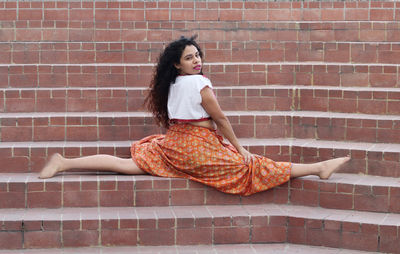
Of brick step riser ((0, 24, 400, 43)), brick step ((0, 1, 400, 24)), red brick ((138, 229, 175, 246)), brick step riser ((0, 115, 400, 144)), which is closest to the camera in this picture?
red brick ((138, 229, 175, 246))

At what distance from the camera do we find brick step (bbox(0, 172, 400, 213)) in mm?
5594

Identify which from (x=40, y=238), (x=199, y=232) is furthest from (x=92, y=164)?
(x=199, y=232)

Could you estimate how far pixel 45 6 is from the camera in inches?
317

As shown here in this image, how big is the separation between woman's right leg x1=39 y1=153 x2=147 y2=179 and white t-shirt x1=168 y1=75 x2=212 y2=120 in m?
0.57

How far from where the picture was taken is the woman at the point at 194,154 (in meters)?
5.67

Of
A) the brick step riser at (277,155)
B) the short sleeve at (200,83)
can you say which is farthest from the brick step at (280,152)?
the short sleeve at (200,83)

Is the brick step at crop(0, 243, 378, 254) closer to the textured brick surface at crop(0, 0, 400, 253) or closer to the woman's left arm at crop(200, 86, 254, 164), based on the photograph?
the textured brick surface at crop(0, 0, 400, 253)

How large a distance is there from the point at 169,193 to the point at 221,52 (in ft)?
8.41

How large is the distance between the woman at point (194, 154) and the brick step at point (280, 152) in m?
0.33

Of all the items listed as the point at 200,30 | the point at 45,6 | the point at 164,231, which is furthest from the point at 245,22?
the point at 164,231

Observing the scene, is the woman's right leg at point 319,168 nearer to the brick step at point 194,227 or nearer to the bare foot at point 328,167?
the bare foot at point 328,167

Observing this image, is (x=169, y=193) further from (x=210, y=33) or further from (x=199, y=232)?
(x=210, y=33)

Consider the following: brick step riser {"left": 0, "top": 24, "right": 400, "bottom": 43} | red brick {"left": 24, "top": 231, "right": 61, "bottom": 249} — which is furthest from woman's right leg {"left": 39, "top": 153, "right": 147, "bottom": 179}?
brick step riser {"left": 0, "top": 24, "right": 400, "bottom": 43}

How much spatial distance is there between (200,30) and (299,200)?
9.75 feet
